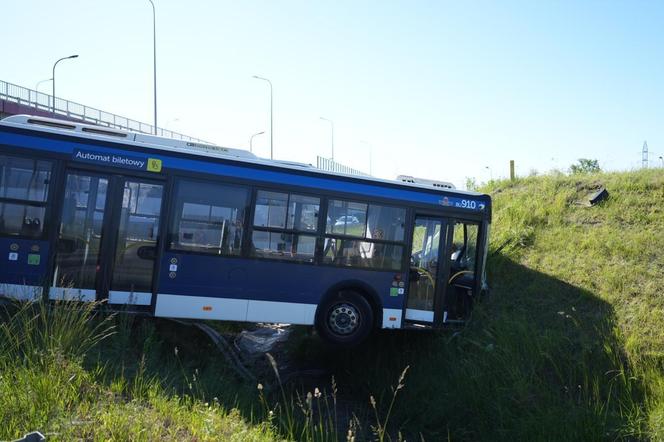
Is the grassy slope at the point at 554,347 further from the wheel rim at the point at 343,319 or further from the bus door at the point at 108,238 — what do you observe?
the bus door at the point at 108,238

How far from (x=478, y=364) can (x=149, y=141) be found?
6752 mm

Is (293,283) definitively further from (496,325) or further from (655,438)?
(655,438)

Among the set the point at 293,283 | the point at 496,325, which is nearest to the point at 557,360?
the point at 496,325

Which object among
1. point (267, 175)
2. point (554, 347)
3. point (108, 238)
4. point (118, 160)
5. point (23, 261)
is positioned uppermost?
point (267, 175)

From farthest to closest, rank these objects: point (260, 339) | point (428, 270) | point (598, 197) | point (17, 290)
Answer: point (598, 197), point (260, 339), point (428, 270), point (17, 290)

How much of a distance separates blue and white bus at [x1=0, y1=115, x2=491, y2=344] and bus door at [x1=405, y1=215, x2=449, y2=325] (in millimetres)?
22

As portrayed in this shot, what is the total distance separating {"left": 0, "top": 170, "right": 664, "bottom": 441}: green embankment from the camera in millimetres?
5555

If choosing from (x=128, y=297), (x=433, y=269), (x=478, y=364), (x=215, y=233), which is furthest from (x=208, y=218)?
(x=478, y=364)

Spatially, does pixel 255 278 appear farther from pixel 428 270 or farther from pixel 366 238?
pixel 428 270

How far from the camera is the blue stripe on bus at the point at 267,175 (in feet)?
30.1

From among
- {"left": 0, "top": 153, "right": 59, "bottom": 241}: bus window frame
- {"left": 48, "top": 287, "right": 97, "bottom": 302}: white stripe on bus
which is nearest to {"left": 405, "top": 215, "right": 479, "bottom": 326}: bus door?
{"left": 48, "top": 287, "right": 97, "bottom": 302}: white stripe on bus

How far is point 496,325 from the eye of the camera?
11.2 metres

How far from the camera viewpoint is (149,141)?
393 inches

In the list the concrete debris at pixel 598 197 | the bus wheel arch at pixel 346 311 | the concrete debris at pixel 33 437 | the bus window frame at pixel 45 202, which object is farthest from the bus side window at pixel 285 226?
the concrete debris at pixel 598 197
